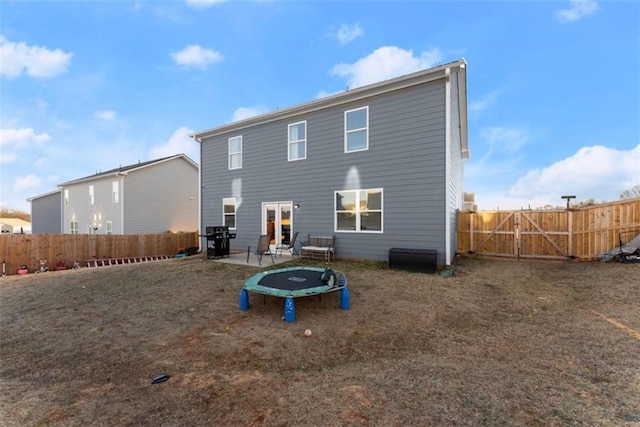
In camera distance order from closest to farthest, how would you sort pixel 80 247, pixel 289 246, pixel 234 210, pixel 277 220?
pixel 289 246, pixel 277 220, pixel 80 247, pixel 234 210

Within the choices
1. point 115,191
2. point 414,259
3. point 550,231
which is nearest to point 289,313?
point 414,259

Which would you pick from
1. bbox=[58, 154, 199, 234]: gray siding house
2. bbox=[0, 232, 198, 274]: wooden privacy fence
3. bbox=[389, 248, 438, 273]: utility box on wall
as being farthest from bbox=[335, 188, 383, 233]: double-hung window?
bbox=[58, 154, 199, 234]: gray siding house

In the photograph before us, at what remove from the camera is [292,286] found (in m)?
5.51

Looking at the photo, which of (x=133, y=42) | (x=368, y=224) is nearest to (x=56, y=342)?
(x=368, y=224)

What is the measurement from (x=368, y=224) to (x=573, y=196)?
21.5 feet

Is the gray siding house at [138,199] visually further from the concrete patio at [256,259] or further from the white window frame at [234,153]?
the concrete patio at [256,259]

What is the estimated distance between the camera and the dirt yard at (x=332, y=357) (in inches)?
95.7

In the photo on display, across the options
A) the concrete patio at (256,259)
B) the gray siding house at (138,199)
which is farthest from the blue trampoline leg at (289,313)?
the gray siding house at (138,199)

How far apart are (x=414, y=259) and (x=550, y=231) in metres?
5.29

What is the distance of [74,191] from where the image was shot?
74.3 ft

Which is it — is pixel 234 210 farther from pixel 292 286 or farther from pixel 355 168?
pixel 292 286

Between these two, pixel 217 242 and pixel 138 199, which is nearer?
pixel 217 242

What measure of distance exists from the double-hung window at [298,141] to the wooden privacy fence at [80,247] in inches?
369

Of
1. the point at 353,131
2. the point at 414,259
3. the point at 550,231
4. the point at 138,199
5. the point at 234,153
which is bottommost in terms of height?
the point at 414,259
